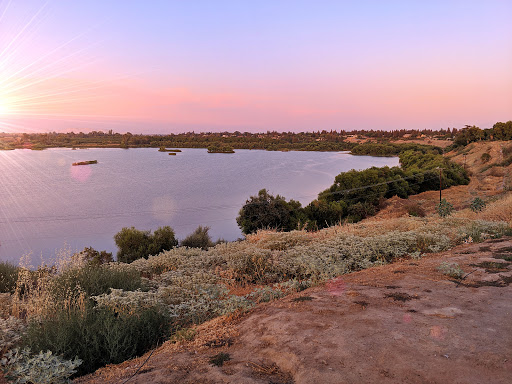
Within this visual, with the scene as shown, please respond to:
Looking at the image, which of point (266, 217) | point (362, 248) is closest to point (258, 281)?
point (362, 248)

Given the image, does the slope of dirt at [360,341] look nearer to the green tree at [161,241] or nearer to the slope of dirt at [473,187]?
the green tree at [161,241]

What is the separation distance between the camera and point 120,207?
135 ft

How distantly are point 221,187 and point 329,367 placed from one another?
2099 inches

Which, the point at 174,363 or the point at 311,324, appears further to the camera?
the point at 311,324

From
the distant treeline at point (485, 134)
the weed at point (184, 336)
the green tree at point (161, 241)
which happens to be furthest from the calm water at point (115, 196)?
the distant treeline at point (485, 134)

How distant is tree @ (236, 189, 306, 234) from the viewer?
30.5 m

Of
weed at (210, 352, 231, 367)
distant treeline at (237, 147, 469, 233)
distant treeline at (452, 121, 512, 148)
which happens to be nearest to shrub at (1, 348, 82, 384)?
weed at (210, 352, 231, 367)

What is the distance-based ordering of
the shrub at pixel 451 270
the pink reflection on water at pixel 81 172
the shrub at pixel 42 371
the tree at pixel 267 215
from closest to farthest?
the shrub at pixel 42 371 → the shrub at pixel 451 270 → the tree at pixel 267 215 → the pink reflection on water at pixel 81 172

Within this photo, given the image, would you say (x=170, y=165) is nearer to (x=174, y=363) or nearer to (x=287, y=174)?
(x=287, y=174)

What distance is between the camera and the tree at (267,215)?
99.9 ft

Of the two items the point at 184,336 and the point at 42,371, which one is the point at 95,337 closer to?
the point at 42,371

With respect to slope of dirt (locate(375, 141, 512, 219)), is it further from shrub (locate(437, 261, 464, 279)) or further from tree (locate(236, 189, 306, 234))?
shrub (locate(437, 261, 464, 279))

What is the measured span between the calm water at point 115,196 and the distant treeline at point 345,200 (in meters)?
4.56

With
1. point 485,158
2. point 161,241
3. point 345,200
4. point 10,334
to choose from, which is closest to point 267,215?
point 161,241
